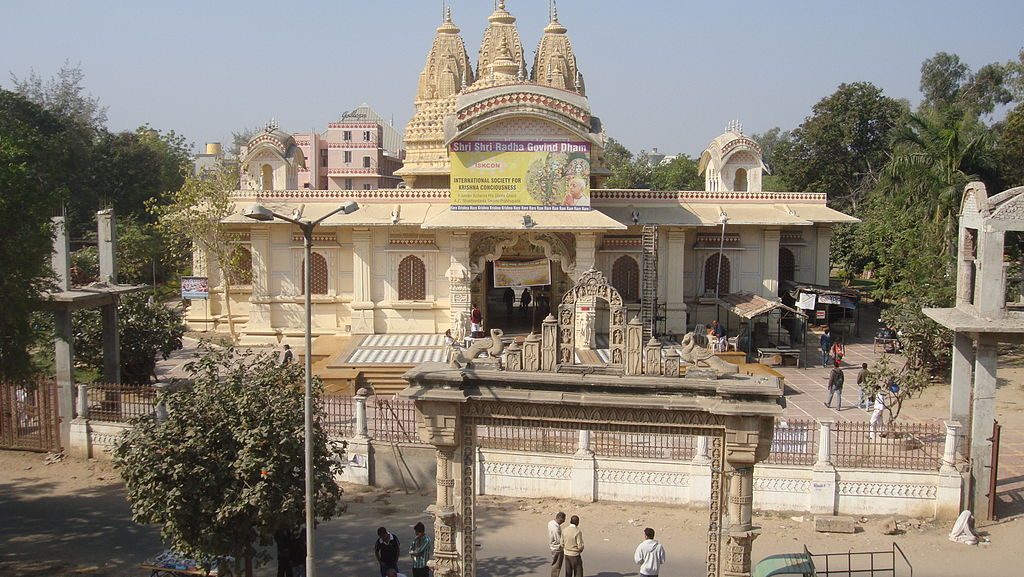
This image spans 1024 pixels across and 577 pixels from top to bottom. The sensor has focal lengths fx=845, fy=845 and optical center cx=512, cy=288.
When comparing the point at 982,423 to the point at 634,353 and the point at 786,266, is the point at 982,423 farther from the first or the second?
the point at 786,266

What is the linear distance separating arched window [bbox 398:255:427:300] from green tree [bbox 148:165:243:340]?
17.1ft

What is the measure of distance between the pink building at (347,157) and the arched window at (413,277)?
1604 inches

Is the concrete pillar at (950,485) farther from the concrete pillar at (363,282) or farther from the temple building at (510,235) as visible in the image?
the concrete pillar at (363,282)

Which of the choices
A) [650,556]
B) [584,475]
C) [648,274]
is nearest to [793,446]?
[584,475]

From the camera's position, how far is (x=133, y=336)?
18891mm

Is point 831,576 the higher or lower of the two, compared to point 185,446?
lower

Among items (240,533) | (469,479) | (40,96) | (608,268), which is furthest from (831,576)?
(40,96)

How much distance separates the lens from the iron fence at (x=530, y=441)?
46.3 ft

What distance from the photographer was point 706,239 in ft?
87.2

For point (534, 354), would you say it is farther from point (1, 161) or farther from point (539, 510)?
point (1, 161)

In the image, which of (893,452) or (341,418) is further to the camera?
(341,418)

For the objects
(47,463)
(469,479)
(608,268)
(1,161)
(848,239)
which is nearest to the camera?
(469,479)

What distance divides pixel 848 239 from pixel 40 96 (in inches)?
1808

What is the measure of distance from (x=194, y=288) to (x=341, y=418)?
12132 mm
